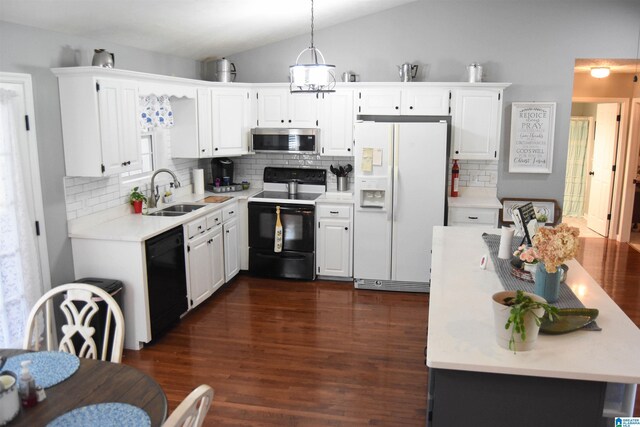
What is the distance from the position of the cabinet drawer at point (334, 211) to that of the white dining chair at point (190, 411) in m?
3.90

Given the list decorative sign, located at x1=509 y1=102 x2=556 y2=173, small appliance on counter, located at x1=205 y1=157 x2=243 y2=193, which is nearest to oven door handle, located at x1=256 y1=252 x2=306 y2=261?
small appliance on counter, located at x1=205 y1=157 x2=243 y2=193

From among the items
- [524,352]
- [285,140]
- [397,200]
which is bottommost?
[524,352]

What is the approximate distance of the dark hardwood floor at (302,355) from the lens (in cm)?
329

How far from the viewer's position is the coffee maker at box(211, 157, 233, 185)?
6164 millimetres

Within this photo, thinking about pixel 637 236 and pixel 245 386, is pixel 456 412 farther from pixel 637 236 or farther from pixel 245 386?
pixel 637 236

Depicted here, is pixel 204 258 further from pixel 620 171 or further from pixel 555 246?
pixel 620 171

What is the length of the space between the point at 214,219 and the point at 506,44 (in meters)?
3.64

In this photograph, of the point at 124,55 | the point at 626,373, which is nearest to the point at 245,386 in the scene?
the point at 626,373

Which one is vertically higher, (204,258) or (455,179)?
(455,179)

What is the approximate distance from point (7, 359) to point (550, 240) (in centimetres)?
242

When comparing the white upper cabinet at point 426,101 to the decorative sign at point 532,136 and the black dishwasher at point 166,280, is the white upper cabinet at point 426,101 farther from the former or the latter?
the black dishwasher at point 166,280

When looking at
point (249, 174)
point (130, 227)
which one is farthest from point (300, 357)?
point (249, 174)

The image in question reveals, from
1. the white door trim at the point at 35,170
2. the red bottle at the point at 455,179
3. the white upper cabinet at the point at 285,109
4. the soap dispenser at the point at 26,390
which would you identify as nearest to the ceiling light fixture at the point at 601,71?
the red bottle at the point at 455,179

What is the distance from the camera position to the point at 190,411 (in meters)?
1.60
